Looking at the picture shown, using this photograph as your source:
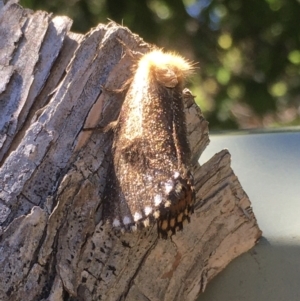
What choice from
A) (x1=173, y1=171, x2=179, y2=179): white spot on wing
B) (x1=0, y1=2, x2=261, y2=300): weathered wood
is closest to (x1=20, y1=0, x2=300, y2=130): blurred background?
(x1=0, y1=2, x2=261, y2=300): weathered wood

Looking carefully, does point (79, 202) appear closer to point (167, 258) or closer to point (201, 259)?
point (167, 258)

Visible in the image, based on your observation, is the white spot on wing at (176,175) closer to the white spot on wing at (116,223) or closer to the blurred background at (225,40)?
the white spot on wing at (116,223)

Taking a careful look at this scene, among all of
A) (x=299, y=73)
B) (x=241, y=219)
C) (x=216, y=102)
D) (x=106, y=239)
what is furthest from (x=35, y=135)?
(x=299, y=73)

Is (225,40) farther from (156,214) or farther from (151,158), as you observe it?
(156,214)

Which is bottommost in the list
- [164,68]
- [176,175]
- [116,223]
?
[116,223]

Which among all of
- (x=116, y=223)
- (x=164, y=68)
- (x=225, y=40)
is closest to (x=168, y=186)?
(x=116, y=223)

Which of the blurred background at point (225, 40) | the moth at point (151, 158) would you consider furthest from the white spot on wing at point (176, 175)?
the blurred background at point (225, 40)
